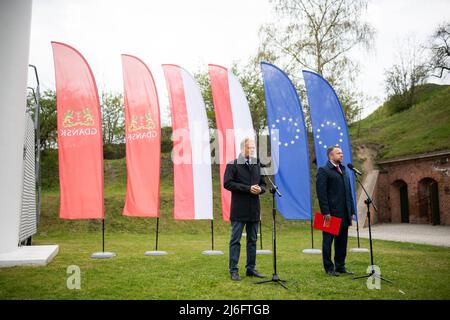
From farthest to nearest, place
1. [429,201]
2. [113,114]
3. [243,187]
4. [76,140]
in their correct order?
[113,114] → [429,201] → [76,140] → [243,187]

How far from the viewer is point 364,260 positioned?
7.31 m

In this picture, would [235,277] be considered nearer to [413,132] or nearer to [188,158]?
[188,158]

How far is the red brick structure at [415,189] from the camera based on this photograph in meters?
16.2

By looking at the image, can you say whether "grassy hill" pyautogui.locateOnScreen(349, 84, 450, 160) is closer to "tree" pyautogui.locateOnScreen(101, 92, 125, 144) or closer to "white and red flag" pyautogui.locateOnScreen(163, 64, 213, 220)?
"white and red flag" pyautogui.locateOnScreen(163, 64, 213, 220)

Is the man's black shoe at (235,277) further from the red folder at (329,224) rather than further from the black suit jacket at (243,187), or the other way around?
the red folder at (329,224)

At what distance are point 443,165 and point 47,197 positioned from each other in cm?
1794

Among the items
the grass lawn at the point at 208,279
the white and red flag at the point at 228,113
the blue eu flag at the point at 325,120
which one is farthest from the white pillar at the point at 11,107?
the blue eu flag at the point at 325,120

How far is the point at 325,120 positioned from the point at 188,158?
3318 mm

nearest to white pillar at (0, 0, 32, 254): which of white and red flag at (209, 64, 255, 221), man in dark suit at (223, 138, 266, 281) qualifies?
white and red flag at (209, 64, 255, 221)

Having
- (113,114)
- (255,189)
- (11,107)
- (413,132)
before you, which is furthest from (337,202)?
(113,114)

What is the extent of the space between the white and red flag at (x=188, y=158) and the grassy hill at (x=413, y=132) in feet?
44.9

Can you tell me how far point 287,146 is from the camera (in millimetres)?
8367
